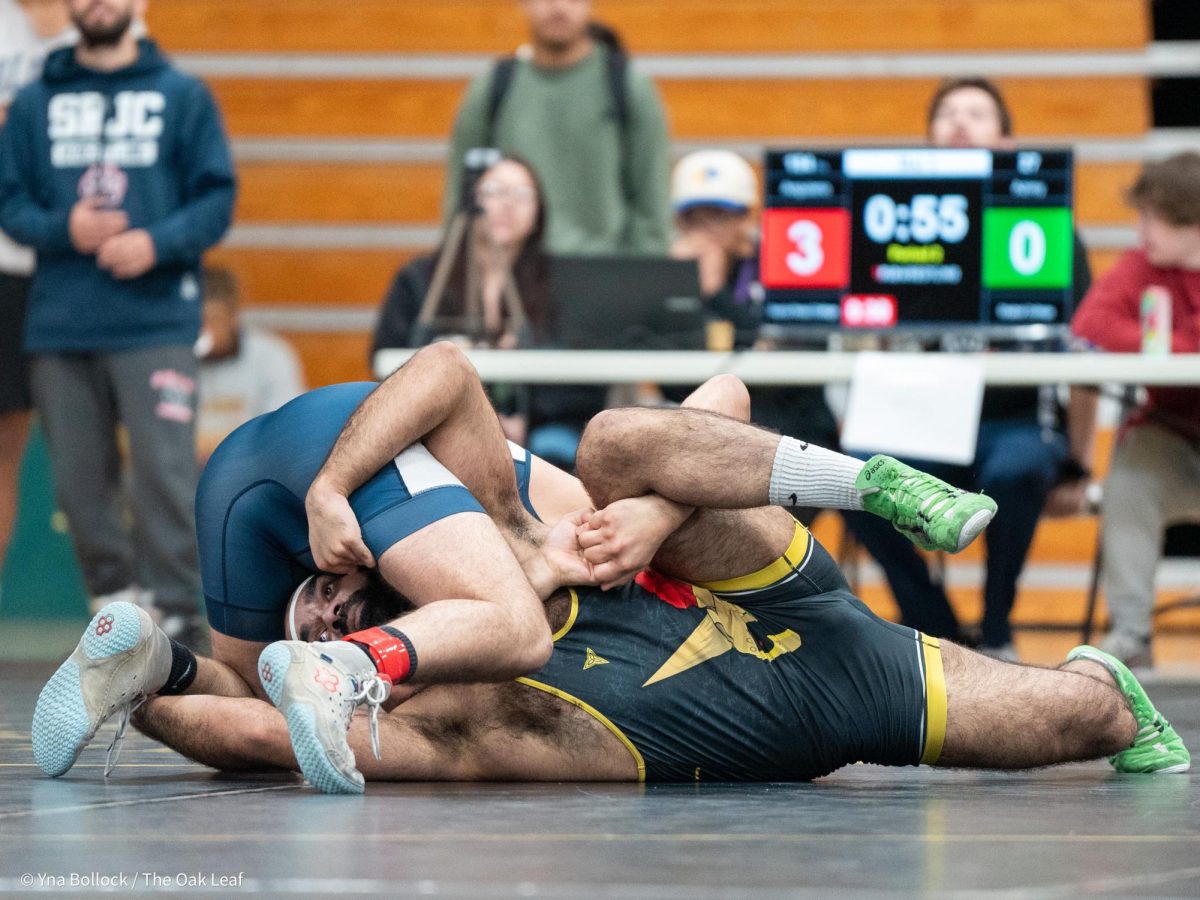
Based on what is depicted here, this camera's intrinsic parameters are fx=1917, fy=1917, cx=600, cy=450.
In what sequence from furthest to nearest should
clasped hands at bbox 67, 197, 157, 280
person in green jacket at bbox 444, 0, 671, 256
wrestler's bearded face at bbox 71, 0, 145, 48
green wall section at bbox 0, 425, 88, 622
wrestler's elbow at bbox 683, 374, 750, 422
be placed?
green wall section at bbox 0, 425, 88, 622 → person in green jacket at bbox 444, 0, 671, 256 → wrestler's bearded face at bbox 71, 0, 145, 48 → clasped hands at bbox 67, 197, 157, 280 → wrestler's elbow at bbox 683, 374, 750, 422

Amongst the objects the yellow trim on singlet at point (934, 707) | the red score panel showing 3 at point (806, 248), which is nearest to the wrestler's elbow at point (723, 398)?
the yellow trim on singlet at point (934, 707)

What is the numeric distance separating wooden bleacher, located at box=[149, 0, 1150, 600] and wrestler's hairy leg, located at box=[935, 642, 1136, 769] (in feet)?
15.7

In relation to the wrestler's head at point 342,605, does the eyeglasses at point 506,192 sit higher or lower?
higher

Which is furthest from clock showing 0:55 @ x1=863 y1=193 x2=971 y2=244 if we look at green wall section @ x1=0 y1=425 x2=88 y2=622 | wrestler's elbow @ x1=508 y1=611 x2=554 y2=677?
green wall section @ x1=0 y1=425 x2=88 y2=622

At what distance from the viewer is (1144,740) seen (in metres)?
3.32

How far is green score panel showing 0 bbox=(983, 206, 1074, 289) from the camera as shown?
545 centimetres

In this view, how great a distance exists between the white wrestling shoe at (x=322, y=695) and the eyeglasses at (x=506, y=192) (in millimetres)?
3406

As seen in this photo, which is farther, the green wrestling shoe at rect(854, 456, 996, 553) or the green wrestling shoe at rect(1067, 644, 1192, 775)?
the green wrestling shoe at rect(1067, 644, 1192, 775)

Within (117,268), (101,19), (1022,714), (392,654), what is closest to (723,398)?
(1022,714)

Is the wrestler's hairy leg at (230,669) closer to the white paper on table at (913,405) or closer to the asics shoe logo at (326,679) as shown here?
the asics shoe logo at (326,679)

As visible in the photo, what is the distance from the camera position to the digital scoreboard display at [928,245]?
5445 mm

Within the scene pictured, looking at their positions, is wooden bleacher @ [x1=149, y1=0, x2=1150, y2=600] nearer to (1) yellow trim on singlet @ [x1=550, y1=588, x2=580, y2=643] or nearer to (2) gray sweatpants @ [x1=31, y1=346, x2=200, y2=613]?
(2) gray sweatpants @ [x1=31, y1=346, x2=200, y2=613]

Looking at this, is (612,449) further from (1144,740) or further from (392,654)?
(1144,740)

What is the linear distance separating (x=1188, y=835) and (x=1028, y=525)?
3.03 metres
